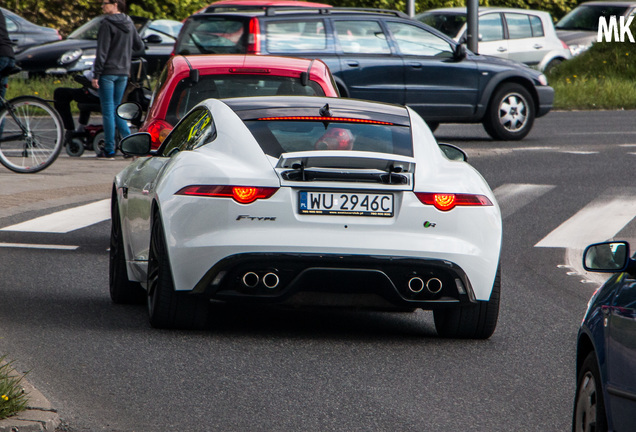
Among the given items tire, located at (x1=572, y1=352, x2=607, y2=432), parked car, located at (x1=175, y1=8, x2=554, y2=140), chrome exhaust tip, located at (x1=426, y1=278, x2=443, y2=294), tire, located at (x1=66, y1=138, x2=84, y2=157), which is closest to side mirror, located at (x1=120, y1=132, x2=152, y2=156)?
chrome exhaust tip, located at (x1=426, y1=278, x2=443, y2=294)

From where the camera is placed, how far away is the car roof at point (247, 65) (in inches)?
393

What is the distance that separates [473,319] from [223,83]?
11.6ft

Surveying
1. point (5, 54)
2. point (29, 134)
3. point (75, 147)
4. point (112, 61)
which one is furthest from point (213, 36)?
point (29, 134)

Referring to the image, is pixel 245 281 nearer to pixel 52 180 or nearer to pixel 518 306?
pixel 518 306

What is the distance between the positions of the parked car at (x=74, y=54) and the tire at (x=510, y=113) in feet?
22.4

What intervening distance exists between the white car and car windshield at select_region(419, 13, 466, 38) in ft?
69.0

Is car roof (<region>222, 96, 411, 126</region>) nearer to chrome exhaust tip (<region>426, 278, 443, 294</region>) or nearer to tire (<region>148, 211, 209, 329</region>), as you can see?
tire (<region>148, 211, 209, 329</region>)

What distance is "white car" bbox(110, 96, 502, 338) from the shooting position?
6793 mm

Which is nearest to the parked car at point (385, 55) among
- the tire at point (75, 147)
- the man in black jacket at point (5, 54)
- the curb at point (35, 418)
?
the tire at point (75, 147)

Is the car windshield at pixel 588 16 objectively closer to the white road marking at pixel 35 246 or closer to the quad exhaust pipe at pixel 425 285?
the white road marking at pixel 35 246

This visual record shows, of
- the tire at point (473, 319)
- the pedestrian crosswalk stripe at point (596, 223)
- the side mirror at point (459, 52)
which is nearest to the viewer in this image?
the tire at point (473, 319)

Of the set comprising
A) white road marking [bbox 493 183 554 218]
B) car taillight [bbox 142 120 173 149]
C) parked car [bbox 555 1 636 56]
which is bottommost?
parked car [bbox 555 1 636 56]

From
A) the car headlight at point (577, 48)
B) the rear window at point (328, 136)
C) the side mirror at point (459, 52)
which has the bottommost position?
the car headlight at point (577, 48)

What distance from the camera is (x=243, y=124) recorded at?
734 cm
